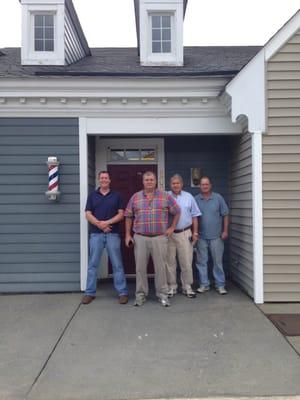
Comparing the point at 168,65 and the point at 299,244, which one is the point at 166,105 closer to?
the point at 168,65

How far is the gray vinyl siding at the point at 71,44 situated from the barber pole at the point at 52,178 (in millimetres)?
2590

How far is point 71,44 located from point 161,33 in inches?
67.7

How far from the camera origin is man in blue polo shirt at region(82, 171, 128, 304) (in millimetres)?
6062

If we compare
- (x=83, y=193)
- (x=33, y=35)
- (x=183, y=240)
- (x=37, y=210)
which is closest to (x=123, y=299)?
(x=183, y=240)

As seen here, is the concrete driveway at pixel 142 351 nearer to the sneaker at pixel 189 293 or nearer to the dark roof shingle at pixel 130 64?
the sneaker at pixel 189 293

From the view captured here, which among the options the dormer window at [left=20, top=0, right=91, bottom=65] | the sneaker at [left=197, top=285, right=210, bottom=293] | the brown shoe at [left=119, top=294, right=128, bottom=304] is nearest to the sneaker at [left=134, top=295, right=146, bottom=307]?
the brown shoe at [left=119, top=294, right=128, bottom=304]

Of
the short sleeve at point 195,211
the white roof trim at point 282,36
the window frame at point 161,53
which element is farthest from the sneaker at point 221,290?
the window frame at point 161,53

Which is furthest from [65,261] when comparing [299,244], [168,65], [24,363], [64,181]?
[168,65]

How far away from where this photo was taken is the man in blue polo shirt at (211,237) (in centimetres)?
646

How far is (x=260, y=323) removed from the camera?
16.7ft

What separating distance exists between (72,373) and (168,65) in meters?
5.89

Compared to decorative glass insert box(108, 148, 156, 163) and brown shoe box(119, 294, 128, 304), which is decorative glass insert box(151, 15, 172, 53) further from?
brown shoe box(119, 294, 128, 304)

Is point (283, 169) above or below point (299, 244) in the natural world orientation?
above

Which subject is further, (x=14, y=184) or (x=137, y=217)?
(x=14, y=184)
